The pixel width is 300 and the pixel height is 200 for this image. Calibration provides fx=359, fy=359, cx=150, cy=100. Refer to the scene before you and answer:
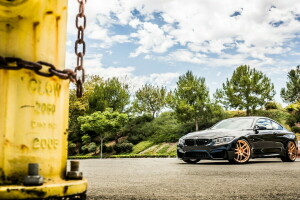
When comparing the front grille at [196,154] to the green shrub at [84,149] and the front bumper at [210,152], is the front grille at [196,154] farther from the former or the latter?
the green shrub at [84,149]

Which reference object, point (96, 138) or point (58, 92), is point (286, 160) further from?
point (96, 138)

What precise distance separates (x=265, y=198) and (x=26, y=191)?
252cm

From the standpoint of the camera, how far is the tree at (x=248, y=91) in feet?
122

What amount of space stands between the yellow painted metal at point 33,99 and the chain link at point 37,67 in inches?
1.8

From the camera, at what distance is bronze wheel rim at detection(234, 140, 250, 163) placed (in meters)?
9.03

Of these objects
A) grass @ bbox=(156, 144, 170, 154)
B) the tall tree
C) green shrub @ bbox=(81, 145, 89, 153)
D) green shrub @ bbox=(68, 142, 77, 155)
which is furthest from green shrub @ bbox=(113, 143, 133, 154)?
the tall tree

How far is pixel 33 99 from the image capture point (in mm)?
1852

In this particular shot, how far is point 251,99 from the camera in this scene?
3691 cm

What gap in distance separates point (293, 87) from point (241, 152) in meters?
36.3

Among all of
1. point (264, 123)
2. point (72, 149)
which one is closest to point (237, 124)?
point (264, 123)

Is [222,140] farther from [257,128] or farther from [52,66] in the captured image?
[52,66]

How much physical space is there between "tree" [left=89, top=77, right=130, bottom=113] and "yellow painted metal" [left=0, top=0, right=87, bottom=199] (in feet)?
133

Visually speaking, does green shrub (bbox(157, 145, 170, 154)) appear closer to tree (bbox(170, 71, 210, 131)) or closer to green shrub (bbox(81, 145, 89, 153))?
tree (bbox(170, 71, 210, 131))

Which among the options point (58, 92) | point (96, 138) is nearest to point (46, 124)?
point (58, 92)
